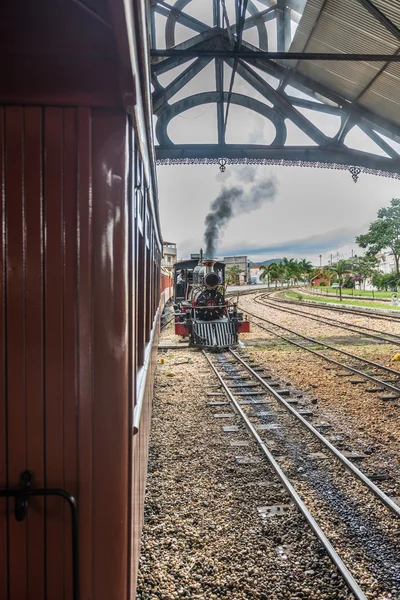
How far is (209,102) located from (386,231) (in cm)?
4879

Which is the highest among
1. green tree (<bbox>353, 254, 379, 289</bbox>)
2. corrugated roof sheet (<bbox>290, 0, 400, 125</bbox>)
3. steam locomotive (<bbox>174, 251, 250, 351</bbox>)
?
corrugated roof sheet (<bbox>290, 0, 400, 125</bbox>)

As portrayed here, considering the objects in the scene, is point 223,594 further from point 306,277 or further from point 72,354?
point 306,277

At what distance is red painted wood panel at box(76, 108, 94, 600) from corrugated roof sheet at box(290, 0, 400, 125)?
6.10m

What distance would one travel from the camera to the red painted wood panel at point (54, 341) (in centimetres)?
190

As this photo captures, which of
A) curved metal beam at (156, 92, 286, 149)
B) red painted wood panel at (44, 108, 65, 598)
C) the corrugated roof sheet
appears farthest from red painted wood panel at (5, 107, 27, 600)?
curved metal beam at (156, 92, 286, 149)

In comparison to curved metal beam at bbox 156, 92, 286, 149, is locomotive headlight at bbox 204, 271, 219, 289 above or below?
below

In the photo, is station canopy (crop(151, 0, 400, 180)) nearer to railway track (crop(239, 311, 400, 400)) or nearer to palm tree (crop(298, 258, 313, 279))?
railway track (crop(239, 311, 400, 400))

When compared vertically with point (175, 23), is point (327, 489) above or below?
below

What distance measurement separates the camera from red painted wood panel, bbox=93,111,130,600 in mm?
1898

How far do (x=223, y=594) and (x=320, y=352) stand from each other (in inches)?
430

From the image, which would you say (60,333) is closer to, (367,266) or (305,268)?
(367,266)

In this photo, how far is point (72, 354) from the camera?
1898mm

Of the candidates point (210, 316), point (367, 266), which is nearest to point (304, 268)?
point (367, 266)

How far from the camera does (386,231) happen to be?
168ft
